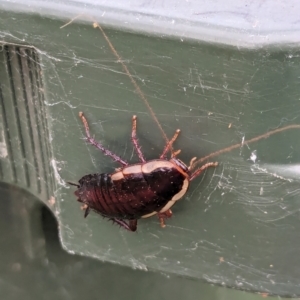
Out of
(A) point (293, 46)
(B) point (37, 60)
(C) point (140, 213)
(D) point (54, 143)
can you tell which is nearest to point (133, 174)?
(C) point (140, 213)

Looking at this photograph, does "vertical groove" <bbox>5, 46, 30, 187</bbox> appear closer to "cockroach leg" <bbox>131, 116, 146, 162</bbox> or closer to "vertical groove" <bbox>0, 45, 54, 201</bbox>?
"vertical groove" <bbox>0, 45, 54, 201</bbox>

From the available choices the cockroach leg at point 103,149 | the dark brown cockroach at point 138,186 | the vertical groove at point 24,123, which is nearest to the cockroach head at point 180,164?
the dark brown cockroach at point 138,186

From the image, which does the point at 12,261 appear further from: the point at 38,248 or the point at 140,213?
the point at 140,213

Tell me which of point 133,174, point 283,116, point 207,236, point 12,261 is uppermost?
point 283,116

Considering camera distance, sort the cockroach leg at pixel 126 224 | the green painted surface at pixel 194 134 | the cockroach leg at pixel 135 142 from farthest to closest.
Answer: the cockroach leg at pixel 126 224
the cockroach leg at pixel 135 142
the green painted surface at pixel 194 134

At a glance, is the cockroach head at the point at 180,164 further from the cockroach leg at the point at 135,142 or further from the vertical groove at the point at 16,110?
the vertical groove at the point at 16,110

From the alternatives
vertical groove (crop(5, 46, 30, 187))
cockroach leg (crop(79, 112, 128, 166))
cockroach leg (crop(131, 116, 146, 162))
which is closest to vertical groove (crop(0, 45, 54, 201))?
vertical groove (crop(5, 46, 30, 187))

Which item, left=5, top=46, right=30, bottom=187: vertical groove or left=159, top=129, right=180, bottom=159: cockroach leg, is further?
left=5, top=46, right=30, bottom=187: vertical groove

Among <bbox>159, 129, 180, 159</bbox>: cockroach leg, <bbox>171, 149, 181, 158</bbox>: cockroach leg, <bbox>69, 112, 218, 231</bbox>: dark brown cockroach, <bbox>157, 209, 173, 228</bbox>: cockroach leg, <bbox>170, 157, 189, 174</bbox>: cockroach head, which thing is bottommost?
<bbox>157, 209, 173, 228</bbox>: cockroach leg
